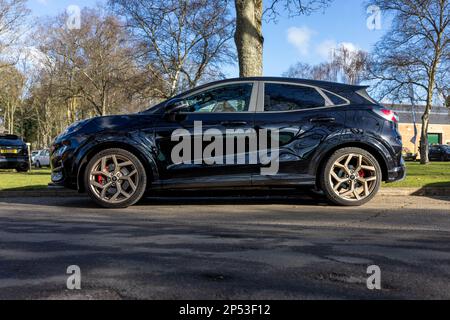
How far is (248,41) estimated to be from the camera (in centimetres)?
1087

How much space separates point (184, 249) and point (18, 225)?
231 centimetres

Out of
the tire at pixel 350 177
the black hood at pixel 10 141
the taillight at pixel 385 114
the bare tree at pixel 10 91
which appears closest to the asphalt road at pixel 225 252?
the tire at pixel 350 177

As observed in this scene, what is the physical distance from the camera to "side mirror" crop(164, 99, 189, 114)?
251 inches

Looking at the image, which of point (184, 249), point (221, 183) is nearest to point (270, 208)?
point (221, 183)

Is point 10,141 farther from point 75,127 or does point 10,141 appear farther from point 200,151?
point 200,151

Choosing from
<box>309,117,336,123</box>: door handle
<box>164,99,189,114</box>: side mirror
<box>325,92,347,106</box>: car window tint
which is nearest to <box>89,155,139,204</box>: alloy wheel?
<box>164,99,189,114</box>: side mirror

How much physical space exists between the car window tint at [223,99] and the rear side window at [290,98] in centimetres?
28

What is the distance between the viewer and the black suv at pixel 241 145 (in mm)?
6352

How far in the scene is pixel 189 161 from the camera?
6.35 metres

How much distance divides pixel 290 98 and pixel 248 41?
4.62 metres

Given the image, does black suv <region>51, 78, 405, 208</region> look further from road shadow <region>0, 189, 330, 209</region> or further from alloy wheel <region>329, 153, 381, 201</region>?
road shadow <region>0, 189, 330, 209</region>

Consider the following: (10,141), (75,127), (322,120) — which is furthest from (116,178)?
(10,141)

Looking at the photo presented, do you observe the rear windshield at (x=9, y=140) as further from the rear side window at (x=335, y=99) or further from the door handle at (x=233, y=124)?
the rear side window at (x=335, y=99)
